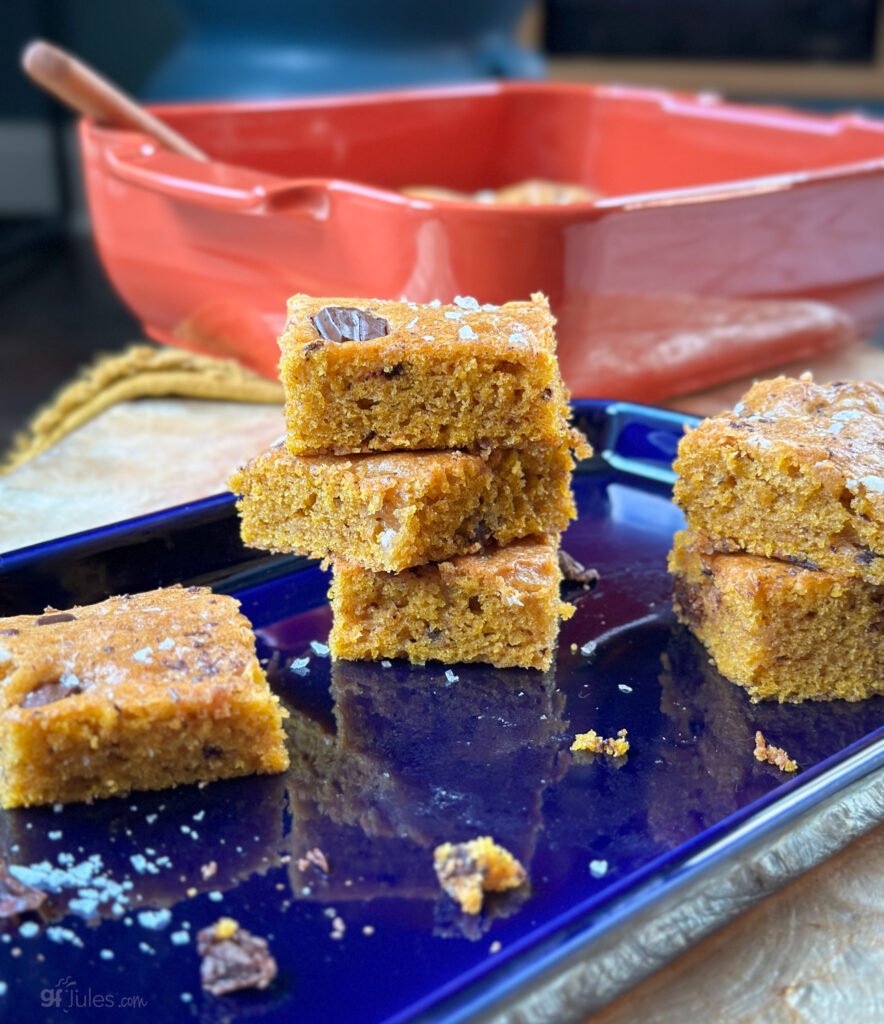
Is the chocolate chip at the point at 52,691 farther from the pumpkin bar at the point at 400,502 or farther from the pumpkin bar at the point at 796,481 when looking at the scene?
the pumpkin bar at the point at 796,481

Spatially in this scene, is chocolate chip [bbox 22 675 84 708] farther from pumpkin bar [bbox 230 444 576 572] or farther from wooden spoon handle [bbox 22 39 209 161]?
wooden spoon handle [bbox 22 39 209 161]

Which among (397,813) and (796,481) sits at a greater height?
(796,481)

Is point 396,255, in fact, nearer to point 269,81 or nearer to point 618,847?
point 618,847

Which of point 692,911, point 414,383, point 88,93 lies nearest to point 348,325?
point 414,383

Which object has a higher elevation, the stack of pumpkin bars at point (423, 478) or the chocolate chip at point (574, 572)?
the stack of pumpkin bars at point (423, 478)

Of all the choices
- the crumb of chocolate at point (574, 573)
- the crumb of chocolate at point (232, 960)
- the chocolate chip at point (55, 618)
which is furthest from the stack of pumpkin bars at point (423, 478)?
the crumb of chocolate at point (232, 960)

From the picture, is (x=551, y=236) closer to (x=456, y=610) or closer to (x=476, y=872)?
(x=456, y=610)

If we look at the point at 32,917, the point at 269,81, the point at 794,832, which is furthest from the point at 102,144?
the point at 794,832
